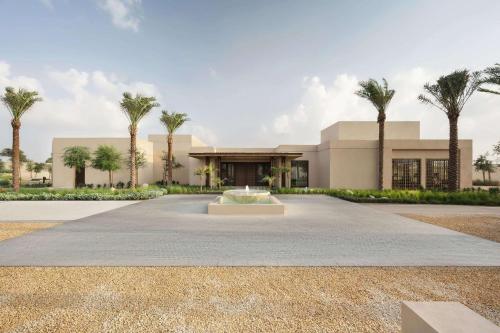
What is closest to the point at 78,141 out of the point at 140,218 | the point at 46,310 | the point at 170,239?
the point at 140,218

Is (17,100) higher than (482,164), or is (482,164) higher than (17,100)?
(17,100)

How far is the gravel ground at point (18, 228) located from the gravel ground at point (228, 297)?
148 inches

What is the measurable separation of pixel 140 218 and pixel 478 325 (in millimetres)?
11019

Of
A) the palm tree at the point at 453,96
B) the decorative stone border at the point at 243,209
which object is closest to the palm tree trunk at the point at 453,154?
the palm tree at the point at 453,96

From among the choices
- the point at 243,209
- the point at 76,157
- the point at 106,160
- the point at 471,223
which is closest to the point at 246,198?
the point at 243,209

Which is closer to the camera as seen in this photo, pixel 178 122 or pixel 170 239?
pixel 170 239

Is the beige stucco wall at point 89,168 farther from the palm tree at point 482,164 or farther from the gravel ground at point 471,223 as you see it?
the palm tree at point 482,164

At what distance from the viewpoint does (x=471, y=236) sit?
25.2ft

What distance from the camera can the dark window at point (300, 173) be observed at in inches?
1097

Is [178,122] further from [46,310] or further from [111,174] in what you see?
[46,310]

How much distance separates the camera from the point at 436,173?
2400cm

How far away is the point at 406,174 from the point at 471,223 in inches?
633

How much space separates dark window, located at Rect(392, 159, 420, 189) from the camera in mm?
24000

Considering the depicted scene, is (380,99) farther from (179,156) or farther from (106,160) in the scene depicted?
(106,160)
